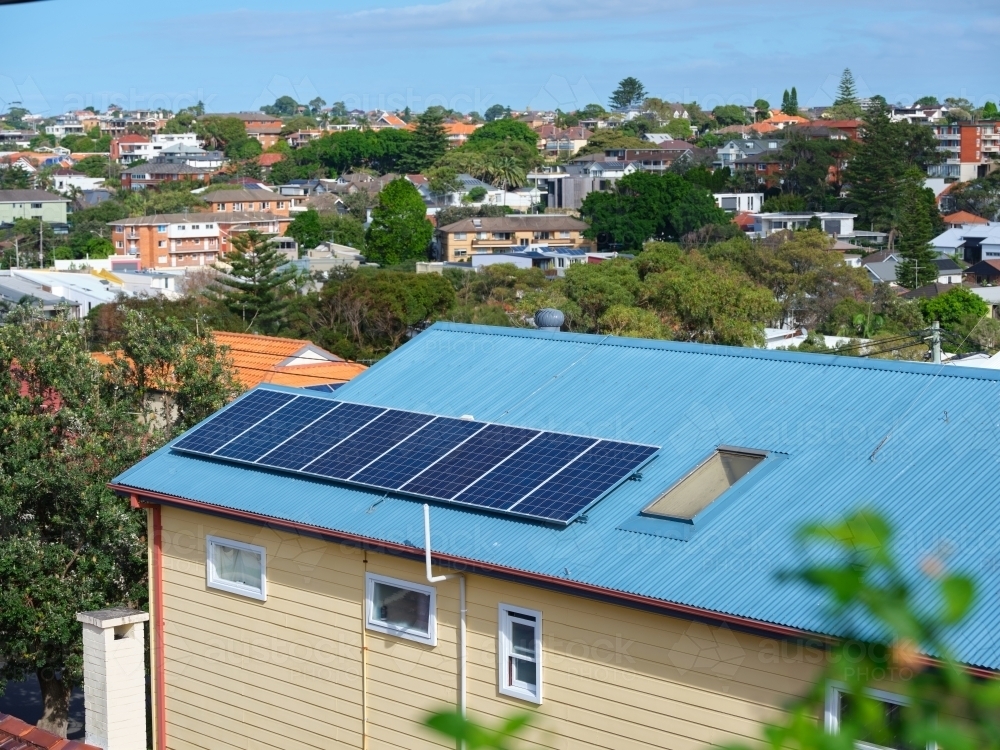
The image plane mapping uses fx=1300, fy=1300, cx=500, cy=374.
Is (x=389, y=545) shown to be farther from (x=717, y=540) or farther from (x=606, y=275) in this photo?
(x=606, y=275)

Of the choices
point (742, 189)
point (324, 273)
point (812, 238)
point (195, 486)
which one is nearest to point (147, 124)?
point (742, 189)

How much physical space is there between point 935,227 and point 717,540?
64547 millimetres

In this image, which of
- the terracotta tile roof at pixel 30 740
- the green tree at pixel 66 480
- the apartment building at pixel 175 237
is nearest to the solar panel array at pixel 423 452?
the terracotta tile roof at pixel 30 740

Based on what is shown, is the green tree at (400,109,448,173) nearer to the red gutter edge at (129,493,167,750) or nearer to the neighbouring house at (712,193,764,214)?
the neighbouring house at (712,193,764,214)

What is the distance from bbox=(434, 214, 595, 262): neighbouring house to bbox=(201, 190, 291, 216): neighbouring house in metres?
20.8

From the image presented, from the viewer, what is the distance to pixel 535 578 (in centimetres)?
726

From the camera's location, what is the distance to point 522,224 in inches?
2581

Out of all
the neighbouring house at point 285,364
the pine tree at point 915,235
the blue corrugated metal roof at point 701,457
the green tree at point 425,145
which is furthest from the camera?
the green tree at point 425,145

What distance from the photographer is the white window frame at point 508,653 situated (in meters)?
7.58

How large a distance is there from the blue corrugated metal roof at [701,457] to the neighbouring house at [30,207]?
253ft

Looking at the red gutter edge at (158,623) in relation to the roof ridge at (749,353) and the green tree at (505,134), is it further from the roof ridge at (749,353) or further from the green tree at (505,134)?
the green tree at (505,134)

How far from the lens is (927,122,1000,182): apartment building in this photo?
83.5 m

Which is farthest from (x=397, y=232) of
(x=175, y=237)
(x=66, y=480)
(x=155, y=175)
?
(x=66, y=480)

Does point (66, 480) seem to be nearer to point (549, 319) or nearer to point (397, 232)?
point (549, 319)
